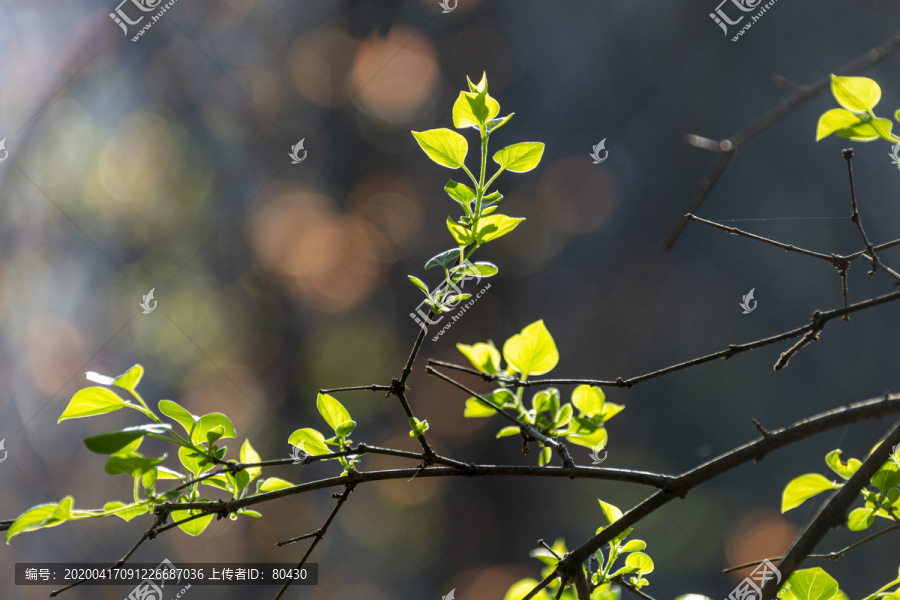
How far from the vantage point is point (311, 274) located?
2436mm

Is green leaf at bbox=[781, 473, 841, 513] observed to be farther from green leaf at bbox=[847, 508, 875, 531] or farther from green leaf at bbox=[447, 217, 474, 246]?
green leaf at bbox=[447, 217, 474, 246]

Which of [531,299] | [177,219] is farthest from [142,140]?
[531,299]

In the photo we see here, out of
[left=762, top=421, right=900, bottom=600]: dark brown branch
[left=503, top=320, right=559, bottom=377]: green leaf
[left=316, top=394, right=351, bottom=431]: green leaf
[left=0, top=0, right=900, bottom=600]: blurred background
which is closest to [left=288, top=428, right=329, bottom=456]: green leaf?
[left=316, top=394, right=351, bottom=431]: green leaf

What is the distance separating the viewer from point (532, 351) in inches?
15.0

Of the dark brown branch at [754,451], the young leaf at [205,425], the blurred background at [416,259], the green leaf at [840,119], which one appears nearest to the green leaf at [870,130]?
the green leaf at [840,119]

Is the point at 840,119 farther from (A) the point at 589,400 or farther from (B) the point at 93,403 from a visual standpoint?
(B) the point at 93,403

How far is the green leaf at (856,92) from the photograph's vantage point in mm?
289

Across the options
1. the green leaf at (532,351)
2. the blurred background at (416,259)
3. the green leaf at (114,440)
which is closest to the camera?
the green leaf at (114,440)

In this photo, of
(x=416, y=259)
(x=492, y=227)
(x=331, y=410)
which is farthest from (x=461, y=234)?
(x=416, y=259)

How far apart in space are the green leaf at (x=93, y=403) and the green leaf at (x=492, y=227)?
22 centimetres

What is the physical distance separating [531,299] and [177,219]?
1373 millimetres

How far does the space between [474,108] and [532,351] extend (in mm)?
158

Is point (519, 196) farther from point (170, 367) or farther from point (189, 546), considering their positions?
point (189, 546)

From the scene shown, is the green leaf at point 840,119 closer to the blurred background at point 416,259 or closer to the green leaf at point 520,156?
the green leaf at point 520,156
